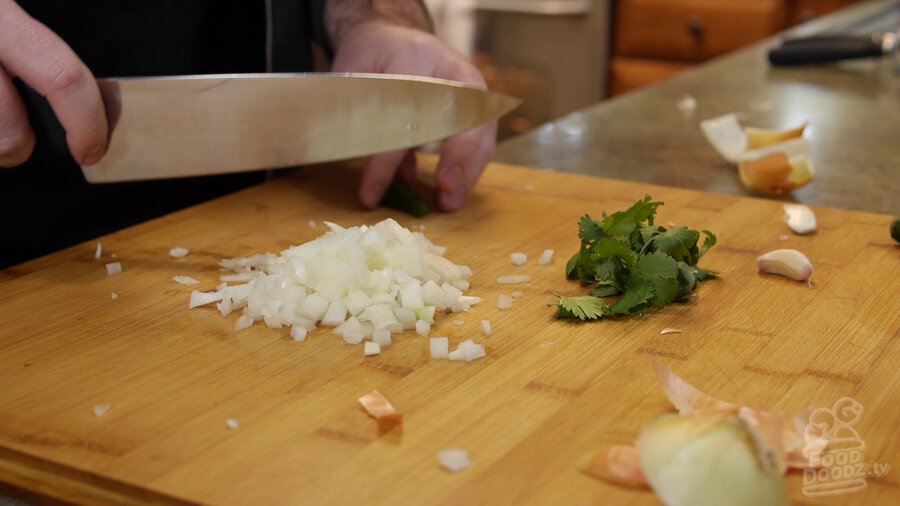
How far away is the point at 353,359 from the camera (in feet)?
3.42

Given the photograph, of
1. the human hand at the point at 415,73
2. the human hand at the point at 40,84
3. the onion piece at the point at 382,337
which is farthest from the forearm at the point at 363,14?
the onion piece at the point at 382,337

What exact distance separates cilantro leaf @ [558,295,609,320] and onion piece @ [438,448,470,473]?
1.04 feet

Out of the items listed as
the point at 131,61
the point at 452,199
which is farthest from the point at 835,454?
the point at 131,61

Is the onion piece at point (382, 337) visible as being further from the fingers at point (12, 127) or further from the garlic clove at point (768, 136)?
the garlic clove at point (768, 136)

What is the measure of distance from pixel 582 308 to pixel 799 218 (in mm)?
457

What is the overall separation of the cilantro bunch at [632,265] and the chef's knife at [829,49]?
1501mm

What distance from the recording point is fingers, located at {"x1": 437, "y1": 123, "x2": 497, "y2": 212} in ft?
4.97

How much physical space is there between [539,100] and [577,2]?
44cm

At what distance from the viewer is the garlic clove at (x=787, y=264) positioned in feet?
4.01

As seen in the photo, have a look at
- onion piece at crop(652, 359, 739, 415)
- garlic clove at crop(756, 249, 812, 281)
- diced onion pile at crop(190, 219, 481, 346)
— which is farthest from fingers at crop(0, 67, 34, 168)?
garlic clove at crop(756, 249, 812, 281)

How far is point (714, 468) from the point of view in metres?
0.76

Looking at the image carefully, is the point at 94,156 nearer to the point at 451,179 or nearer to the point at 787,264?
the point at 451,179

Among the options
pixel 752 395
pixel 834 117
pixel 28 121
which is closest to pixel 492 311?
pixel 752 395

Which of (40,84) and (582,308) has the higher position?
(40,84)
